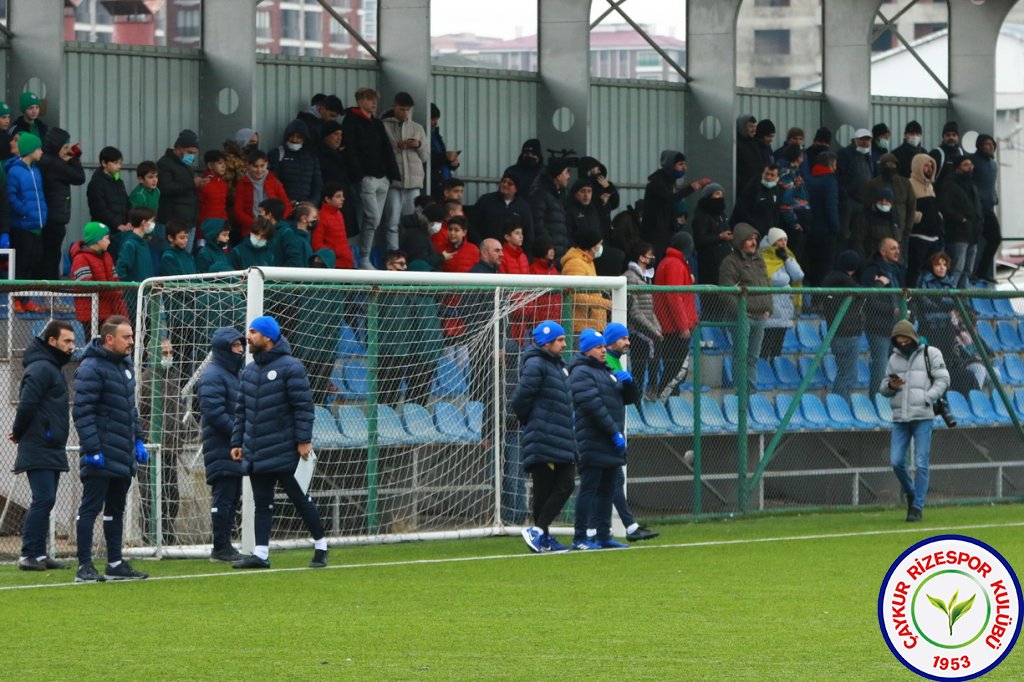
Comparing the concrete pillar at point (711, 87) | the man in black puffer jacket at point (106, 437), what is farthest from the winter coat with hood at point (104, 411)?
the concrete pillar at point (711, 87)

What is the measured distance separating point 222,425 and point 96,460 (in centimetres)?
153

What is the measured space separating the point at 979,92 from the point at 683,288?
12287 millimetres

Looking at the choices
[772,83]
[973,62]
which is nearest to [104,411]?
[772,83]

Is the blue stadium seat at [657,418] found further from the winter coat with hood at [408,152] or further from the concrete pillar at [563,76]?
the concrete pillar at [563,76]

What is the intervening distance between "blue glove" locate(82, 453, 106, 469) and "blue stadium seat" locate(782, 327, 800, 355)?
27.4 feet

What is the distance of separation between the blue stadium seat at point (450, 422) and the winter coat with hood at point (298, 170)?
12.8 ft

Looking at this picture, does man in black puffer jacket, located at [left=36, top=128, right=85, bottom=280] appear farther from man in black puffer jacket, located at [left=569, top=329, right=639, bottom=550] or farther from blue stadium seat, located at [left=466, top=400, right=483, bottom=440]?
man in black puffer jacket, located at [left=569, top=329, right=639, bottom=550]

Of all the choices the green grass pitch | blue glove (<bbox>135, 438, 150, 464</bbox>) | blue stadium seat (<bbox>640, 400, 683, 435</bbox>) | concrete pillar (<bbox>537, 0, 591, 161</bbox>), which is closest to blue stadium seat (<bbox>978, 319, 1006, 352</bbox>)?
blue stadium seat (<bbox>640, 400, 683, 435</bbox>)

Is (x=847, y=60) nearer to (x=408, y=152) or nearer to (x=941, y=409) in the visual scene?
(x=408, y=152)

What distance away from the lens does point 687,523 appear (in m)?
18.2

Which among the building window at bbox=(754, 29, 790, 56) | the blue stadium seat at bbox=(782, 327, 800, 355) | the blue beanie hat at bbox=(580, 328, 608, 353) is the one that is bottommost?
the blue stadium seat at bbox=(782, 327, 800, 355)

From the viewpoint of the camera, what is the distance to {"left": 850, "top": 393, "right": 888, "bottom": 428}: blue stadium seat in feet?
65.6

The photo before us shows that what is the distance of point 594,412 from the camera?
15.2 m

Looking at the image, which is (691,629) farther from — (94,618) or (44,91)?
(44,91)
